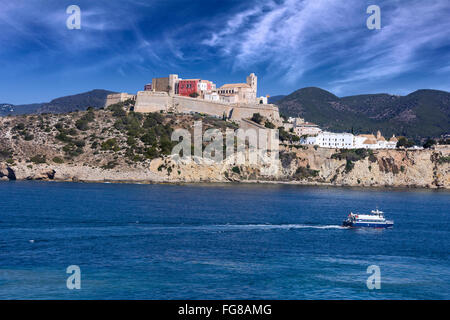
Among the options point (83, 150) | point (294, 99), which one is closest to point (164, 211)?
point (83, 150)

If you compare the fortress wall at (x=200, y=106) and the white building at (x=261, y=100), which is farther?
the white building at (x=261, y=100)

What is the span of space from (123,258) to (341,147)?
68584 mm

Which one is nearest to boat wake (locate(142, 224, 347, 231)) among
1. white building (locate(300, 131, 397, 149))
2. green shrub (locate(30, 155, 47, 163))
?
green shrub (locate(30, 155, 47, 163))

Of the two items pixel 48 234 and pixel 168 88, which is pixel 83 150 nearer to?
pixel 168 88

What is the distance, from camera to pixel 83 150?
66.7 meters

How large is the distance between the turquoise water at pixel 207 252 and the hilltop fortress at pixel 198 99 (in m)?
42.9

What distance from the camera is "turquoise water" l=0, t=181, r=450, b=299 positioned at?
51.6 ft

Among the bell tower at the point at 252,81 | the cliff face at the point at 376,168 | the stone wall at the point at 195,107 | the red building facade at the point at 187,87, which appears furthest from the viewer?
the bell tower at the point at 252,81

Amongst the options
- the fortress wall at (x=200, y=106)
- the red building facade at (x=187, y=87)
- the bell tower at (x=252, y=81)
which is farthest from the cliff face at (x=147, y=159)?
the bell tower at (x=252, y=81)

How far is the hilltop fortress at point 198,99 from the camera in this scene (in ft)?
257

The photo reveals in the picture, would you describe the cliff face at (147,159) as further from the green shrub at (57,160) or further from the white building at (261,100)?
the white building at (261,100)

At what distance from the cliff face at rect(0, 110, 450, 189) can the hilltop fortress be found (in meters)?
3.90

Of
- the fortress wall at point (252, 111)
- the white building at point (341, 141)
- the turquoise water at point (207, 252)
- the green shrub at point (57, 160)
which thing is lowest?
the turquoise water at point (207, 252)

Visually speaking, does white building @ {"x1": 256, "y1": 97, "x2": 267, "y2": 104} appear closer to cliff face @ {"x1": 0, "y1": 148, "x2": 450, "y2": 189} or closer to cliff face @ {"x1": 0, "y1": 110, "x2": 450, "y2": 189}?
cliff face @ {"x1": 0, "y1": 110, "x2": 450, "y2": 189}
